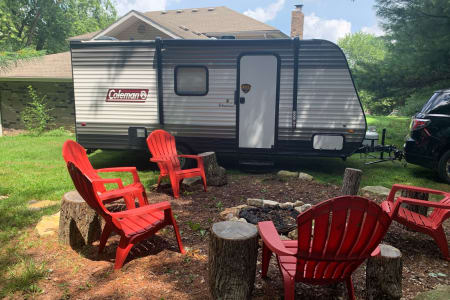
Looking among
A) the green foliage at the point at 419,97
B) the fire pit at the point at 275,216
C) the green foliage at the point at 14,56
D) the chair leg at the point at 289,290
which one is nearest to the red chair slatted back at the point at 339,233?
the chair leg at the point at 289,290

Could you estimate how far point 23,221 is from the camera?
4.16 meters

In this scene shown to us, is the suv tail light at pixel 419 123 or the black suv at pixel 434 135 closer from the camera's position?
the black suv at pixel 434 135

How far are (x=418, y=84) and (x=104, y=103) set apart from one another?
8.35 metres

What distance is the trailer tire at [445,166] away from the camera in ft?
20.5

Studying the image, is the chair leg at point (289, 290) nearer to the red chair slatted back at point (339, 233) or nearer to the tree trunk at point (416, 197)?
the red chair slatted back at point (339, 233)

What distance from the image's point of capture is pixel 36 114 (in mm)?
13031

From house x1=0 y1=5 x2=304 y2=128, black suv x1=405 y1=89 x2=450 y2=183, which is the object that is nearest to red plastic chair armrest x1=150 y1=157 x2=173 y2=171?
black suv x1=405 y1=89 x2=450 y2=183

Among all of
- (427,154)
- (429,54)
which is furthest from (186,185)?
(429,54)

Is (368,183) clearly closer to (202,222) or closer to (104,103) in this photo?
(202,222)

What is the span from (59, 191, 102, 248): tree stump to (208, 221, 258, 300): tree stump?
67.1 inches

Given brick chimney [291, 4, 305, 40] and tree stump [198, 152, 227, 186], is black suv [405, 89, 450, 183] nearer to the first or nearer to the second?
tree stump [198, 152, 227, 186]

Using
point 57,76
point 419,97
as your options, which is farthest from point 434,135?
point 57,76

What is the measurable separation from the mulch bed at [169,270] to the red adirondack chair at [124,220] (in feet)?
0.58

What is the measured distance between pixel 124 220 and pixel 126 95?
4115 millimetres
